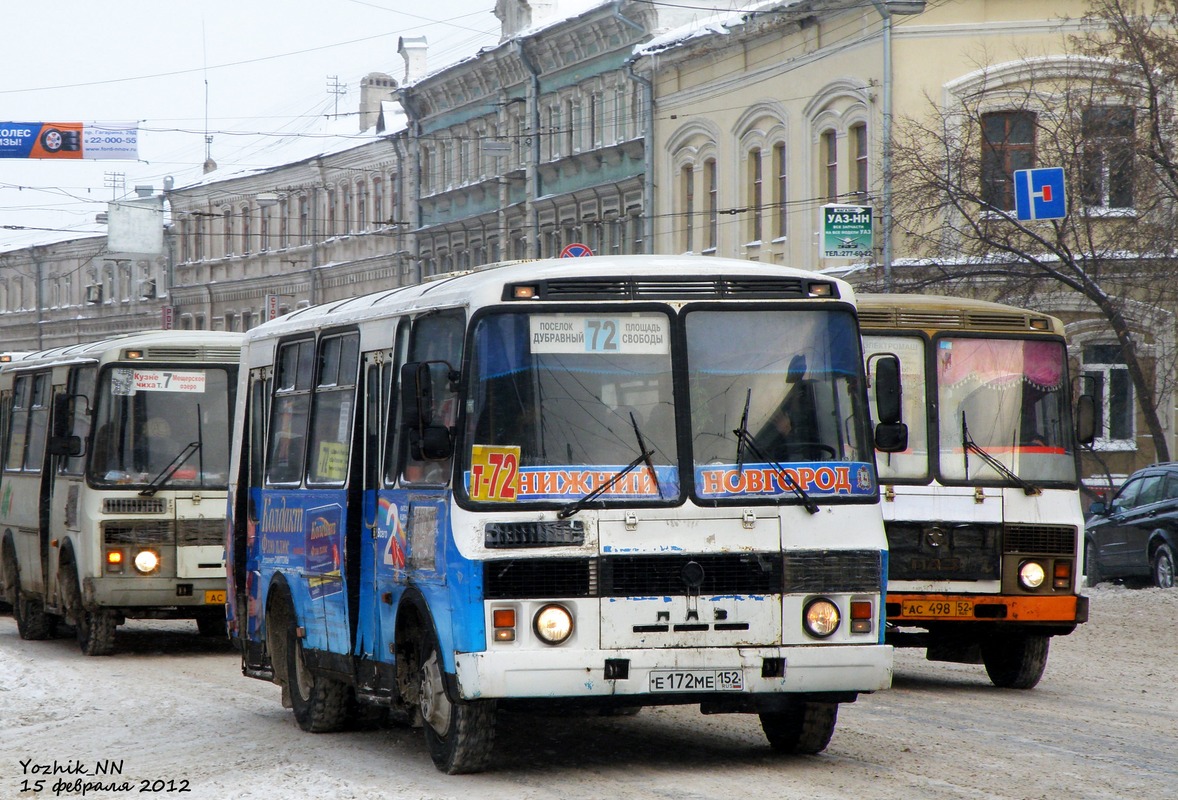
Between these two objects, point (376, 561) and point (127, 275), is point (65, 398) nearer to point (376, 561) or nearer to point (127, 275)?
point (376, 561)

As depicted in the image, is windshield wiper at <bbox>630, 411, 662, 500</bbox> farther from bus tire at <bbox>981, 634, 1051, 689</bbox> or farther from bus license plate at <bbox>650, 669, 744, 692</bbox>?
bus tire at <bbox>981, 634, 1051, 689</bbox>

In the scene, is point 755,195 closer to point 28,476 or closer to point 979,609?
point 28,476

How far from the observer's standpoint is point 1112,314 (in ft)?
93.8

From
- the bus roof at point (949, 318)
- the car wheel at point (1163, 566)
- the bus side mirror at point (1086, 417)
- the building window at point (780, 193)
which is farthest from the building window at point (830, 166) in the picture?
the bus side mirror at point (1086, 417)

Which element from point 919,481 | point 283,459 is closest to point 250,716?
point 283,459

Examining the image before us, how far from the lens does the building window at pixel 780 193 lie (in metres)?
40.5

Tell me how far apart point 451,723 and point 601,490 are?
4.68ft

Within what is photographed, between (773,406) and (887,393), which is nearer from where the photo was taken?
(773,406)

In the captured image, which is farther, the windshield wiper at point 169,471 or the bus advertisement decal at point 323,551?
the windshield wiper at point 169,471

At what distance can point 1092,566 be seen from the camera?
27.5 metres

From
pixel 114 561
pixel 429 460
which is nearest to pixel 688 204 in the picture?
pixel 114 561

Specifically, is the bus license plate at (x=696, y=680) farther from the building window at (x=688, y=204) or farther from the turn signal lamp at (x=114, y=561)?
the building window at (x=688, y=204)

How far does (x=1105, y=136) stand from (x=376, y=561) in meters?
21.4

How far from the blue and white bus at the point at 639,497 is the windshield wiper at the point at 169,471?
26.6ft
